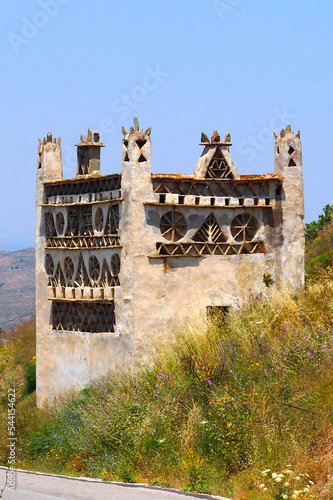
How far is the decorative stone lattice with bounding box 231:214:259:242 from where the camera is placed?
2783 centimetres

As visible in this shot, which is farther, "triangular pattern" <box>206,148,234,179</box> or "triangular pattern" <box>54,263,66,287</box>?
"triangular pattern" <box>54,263,66,287</box>

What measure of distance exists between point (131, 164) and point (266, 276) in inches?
211

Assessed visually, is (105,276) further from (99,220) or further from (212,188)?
(212,188)

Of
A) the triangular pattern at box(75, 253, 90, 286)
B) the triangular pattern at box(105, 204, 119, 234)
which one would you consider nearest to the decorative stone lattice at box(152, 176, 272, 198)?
the triangular pattern at box(105, 204, 119, 234)

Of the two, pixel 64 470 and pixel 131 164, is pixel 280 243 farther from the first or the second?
pixel 64 470

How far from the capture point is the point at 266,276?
92.4 ft

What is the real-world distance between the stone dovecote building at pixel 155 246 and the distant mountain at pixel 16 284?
75.8m

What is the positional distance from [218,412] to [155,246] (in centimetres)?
803

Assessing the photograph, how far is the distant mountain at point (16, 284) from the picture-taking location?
121m

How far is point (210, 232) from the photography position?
27422 mm

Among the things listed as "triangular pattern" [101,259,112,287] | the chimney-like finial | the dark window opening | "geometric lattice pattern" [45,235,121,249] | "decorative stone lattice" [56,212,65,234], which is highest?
the chimney-like finial

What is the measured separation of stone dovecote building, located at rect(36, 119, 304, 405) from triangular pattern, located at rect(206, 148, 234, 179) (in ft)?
0.09

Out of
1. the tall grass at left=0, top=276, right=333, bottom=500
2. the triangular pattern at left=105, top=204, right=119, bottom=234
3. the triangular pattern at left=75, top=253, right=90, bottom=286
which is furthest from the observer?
the triangular pattern at left=75, top=253, right=90, bottom=286

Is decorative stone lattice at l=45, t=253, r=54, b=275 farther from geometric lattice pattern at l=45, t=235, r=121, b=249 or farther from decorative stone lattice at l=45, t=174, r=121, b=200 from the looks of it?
decorative stone lattice at l=45, t=174, r=121, b=200
